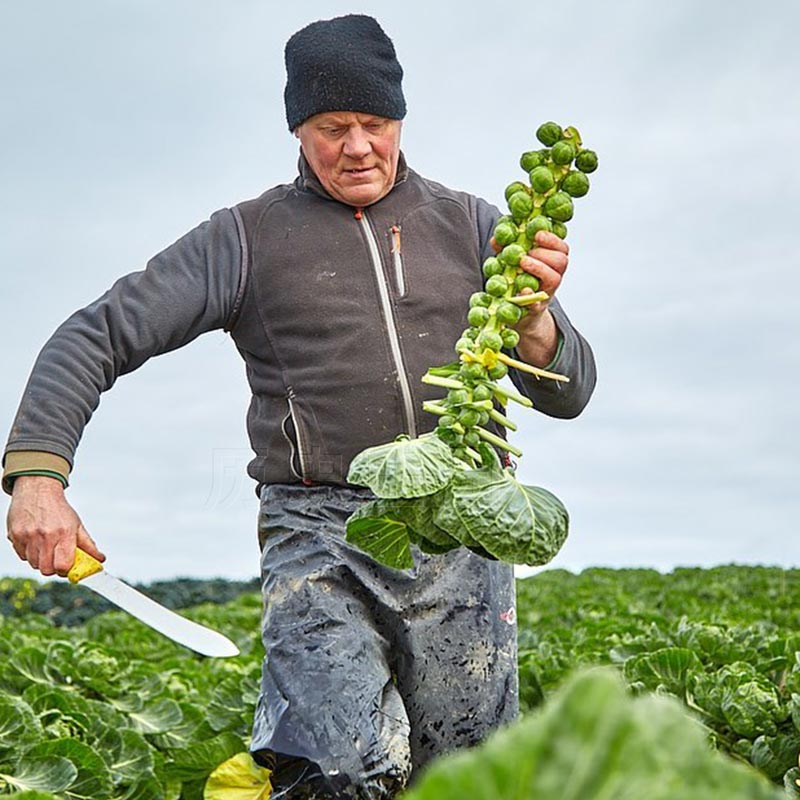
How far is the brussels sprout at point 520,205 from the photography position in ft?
9.71

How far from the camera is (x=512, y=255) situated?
288cm

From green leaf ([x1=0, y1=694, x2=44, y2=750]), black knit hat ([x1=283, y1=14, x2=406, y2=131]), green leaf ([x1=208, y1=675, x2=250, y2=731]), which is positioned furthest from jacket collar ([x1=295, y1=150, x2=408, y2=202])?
green leaf ([x1=208, y1=675, x2=250, y2=731])

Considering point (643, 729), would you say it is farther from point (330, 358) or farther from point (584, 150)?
point (330, 358)

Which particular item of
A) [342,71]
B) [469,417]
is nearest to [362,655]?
Result: [469,417]

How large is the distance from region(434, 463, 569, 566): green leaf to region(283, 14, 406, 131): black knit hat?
1.31 metres

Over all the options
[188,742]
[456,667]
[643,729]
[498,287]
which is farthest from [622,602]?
[643,729]

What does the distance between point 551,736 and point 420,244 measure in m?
2.78

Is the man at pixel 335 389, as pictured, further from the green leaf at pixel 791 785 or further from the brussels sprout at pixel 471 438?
the green leaf at pixel 791 785

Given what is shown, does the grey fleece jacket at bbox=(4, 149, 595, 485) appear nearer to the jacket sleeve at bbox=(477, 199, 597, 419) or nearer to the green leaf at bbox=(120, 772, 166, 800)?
the jacket sleeve at bbox=(477, 199, 597, 419)

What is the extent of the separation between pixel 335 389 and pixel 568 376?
0.60 metres

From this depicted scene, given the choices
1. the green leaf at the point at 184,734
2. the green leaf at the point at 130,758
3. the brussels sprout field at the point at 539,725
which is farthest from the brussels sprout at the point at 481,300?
the green leaf at the point at 184,734

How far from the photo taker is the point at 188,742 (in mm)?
5547

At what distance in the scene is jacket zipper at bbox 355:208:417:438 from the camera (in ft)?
11.3

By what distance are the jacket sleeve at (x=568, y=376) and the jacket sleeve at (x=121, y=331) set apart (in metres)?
0.85
